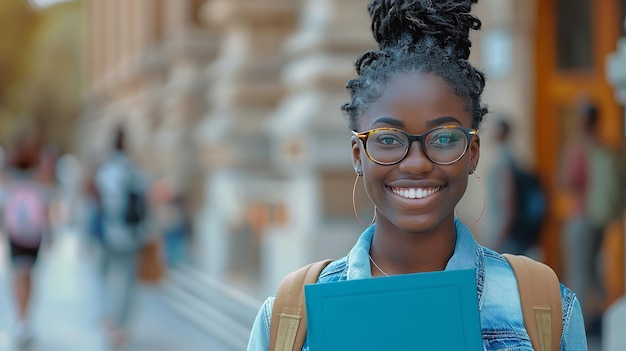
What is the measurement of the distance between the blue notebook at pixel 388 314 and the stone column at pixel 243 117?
31.2ft

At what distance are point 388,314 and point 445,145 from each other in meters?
0.36

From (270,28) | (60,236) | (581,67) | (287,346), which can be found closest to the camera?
(287,346)

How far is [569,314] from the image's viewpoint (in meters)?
1.95

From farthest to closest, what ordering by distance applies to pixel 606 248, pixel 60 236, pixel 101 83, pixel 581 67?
pixel 101 83 < pixel 60 236 < pixel 581 67 < pixel 606 248

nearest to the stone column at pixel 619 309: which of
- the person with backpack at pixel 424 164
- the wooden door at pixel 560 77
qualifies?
Answer: the person with backpack at pixel 424 164

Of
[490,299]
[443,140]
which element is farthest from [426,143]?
[490,299]

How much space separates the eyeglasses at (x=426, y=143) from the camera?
1942 millimetres

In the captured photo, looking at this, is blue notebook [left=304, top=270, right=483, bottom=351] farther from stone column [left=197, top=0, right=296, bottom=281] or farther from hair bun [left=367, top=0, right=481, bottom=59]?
stone column [left=197, top=0, right=296, bottom=281]

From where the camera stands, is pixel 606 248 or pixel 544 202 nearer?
pixel 544 202

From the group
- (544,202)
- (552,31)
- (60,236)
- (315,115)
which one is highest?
(552,31)

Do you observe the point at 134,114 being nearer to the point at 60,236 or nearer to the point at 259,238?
the point at 60,236

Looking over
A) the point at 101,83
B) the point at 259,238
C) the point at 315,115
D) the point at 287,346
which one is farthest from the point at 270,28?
the point at 101,83

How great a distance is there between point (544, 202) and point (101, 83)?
2157cm

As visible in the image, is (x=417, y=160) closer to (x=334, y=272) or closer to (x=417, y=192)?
(x=417, y=192)
